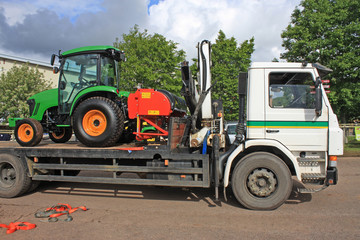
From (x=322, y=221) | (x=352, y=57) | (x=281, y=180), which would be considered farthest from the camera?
(x=352, y=57)

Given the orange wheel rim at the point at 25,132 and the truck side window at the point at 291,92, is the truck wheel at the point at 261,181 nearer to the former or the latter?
the truck side window at the point at 291,92

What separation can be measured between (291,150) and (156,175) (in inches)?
99.9

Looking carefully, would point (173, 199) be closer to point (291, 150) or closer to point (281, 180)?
point (281, 180)

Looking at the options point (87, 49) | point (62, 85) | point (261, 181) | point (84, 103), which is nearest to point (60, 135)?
point (62, 85)

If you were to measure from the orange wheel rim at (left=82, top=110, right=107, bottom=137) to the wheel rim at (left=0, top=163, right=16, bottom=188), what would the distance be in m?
1.95

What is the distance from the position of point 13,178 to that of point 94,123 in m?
2.27

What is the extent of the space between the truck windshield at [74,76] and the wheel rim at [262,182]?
4.16 meters

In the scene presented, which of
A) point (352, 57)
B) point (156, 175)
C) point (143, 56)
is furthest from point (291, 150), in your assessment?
point (143, 56)

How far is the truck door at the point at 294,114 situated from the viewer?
4480 mm

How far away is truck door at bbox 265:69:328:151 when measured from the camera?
4.48 m

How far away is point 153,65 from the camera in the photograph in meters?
16.7

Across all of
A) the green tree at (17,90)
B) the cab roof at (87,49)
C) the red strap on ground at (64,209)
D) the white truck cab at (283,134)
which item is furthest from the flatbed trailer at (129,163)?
the green tree at (17,90)

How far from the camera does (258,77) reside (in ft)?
15.4

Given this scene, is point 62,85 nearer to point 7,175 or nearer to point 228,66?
point 7,175
